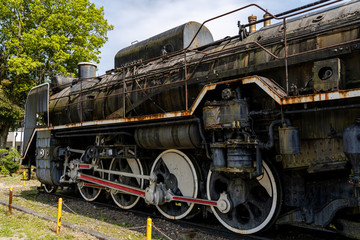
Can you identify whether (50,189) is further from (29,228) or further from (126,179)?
(29,228)

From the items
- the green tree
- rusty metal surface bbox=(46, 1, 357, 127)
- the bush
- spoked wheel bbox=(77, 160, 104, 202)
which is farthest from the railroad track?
the bush

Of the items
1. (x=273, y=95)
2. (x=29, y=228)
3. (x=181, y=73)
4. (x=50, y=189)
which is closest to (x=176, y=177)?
(x=181, y=73)

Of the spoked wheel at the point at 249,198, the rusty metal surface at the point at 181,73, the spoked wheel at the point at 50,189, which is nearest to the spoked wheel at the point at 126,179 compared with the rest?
the rusty metal surface at the point at 181,73

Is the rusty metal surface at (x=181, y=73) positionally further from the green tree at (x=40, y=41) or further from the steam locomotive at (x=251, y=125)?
the green tree at (x=40, y=41)

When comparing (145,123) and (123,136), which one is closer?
(145,123)

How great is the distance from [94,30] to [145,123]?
14406 mm

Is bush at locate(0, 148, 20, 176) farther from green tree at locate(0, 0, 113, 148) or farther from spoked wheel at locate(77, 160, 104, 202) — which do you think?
spoked wheel at locate(77, 160, 104, 202)

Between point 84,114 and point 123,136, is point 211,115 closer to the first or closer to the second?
point 123,136

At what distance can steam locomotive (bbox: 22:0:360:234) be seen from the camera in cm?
415

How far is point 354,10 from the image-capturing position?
4332mm

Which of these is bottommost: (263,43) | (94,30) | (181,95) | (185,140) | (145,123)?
(185,140)

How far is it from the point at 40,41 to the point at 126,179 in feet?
39.2

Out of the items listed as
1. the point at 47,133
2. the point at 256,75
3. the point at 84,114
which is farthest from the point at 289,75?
the point at 47,133

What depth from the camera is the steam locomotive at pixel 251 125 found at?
4152 mm
